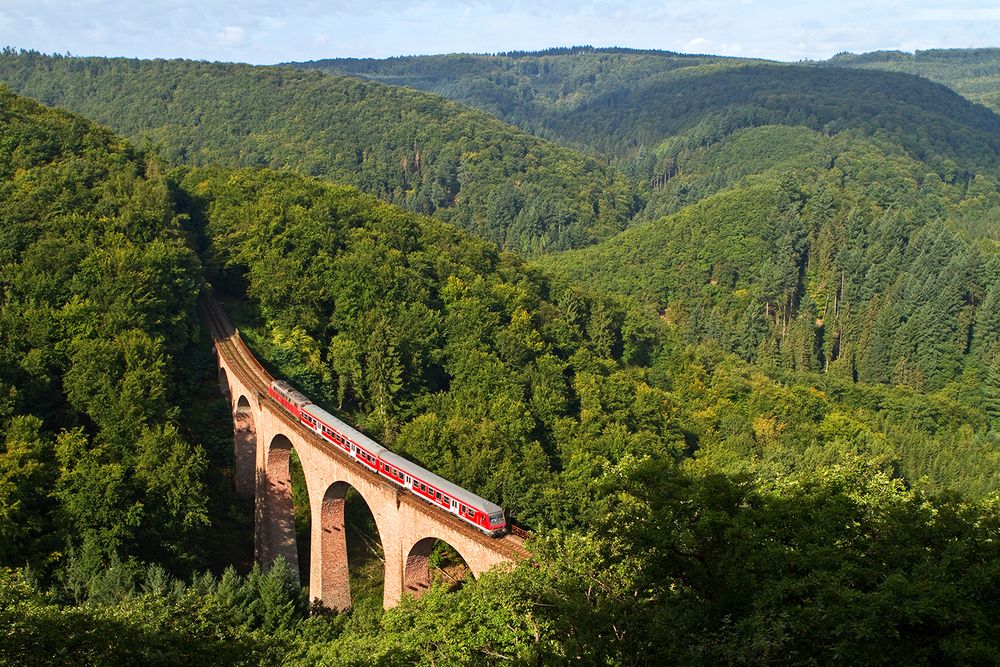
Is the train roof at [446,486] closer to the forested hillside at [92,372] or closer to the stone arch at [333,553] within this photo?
the stone arch at [333,553]

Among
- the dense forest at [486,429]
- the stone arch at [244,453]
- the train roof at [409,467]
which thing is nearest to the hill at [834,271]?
the dense forest at [486,429]

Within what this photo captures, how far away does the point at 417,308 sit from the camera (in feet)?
222

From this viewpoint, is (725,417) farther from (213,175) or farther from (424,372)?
(213,175)

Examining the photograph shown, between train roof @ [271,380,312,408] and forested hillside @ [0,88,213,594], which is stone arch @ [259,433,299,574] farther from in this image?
forested hillside @ [0,88,213,594]

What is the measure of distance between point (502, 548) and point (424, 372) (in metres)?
33.9

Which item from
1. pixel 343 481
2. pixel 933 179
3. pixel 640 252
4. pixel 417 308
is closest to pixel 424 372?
pixel 417 308

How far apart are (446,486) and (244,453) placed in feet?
75.3

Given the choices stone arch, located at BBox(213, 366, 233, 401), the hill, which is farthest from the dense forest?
stone arch, located at BBox(213, 366, 233, 401)

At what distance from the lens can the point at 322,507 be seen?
45281mm

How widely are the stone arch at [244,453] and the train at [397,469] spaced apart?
4784 millimetres

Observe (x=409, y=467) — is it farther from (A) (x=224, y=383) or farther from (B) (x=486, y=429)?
(A) (x=224, y=383)

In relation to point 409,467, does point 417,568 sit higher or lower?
lower

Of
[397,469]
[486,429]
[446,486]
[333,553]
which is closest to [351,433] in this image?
[397,469]

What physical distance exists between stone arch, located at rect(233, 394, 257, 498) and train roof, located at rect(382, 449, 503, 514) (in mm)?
17164
